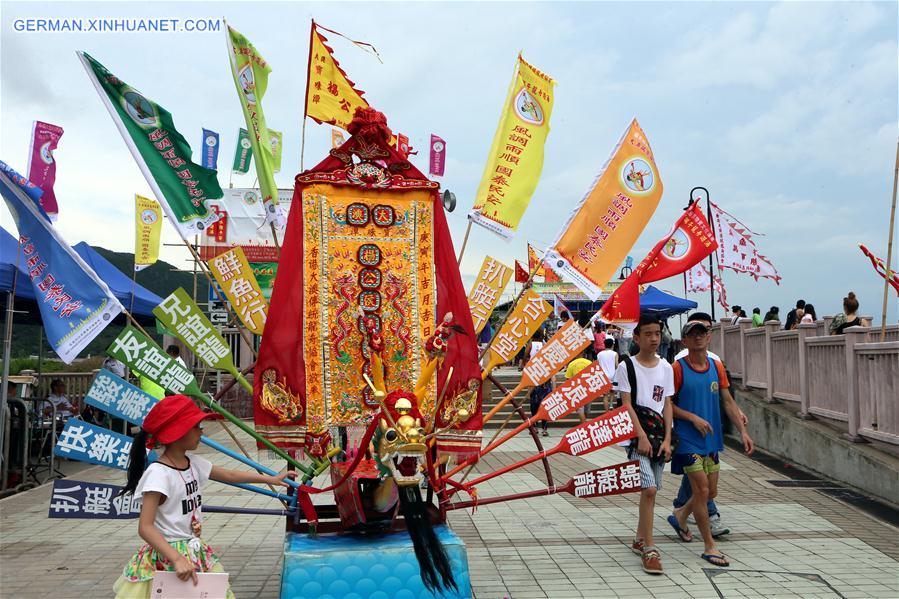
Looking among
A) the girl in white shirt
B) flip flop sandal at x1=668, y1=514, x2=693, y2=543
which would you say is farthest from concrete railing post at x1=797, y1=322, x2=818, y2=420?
the girl in white shirt

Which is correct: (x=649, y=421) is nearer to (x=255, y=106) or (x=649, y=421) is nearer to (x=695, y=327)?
(x=695, y=327)

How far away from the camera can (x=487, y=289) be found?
5.46 m

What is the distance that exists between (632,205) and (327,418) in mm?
2602

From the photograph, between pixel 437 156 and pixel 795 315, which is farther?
pixel 795 315

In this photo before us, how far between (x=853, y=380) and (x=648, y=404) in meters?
3.75

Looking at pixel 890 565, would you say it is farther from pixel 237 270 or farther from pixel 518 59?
pixel 237 270

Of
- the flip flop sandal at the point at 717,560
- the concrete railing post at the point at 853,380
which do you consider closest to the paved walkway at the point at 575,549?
the flip flop sandal at the point at 717,560

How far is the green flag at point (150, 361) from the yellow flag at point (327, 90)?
1.96 meters

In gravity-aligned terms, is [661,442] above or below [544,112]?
below

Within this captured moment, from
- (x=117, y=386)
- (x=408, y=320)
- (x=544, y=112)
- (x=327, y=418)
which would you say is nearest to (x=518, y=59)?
(x=544, y=112)

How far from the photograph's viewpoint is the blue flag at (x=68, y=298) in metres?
4.59

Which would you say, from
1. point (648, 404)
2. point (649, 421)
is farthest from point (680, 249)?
point (649, 421)

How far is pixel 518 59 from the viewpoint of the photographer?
17.6 feet

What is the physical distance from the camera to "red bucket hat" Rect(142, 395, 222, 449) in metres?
3.07
